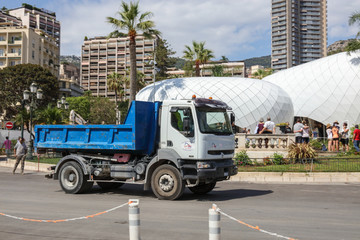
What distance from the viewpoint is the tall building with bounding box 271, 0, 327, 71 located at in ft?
590

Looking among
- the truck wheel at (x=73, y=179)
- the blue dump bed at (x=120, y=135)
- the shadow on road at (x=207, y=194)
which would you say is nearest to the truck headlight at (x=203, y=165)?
the shadow on road at (x=207, y=194)

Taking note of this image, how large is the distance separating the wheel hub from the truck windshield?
1.56 meters

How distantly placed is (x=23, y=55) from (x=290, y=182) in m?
82.4

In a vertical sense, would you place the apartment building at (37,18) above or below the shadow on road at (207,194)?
above

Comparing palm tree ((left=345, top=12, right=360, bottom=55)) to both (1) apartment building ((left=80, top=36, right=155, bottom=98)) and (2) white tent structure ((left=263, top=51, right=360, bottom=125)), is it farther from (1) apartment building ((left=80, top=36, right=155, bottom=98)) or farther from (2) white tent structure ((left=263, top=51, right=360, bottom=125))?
(1) apartment building ((left=80, top=36, right=155, bottom=98))

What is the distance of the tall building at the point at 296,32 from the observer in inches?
7078

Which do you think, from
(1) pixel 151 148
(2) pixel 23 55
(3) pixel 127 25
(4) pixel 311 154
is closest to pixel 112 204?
(1) pixel 151 148

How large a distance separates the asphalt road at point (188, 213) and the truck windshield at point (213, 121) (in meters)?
1.92

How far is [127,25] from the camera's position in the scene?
31.9m

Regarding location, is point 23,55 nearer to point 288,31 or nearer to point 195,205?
point 195,205

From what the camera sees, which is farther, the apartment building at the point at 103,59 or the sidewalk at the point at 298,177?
the apartment building at the point at 103,59

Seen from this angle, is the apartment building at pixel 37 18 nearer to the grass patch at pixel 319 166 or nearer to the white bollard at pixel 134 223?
the grass patch at pixel 319 166

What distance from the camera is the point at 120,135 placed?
10656mm

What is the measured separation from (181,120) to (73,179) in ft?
13.4
